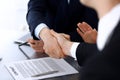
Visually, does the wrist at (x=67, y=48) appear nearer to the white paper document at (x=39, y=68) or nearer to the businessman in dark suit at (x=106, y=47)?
the white paper document at (x=39, y=68)

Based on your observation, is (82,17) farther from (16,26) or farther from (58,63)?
(16,26)

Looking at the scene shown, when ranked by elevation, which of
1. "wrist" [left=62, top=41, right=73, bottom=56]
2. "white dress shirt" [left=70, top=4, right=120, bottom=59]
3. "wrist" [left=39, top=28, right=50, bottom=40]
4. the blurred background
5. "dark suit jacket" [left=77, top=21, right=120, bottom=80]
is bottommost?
the blurred background

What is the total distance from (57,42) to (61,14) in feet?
1.32

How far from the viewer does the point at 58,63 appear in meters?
1.53

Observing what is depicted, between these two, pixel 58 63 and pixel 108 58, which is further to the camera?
pixel 58 63

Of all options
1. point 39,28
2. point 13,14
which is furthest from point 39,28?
point 13,14

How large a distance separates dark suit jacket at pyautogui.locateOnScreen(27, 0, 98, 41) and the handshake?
169mm

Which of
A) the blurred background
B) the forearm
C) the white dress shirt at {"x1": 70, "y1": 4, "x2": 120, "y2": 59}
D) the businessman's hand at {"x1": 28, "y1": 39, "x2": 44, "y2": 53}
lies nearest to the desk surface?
the businessman's hand at {"x1": 28, "y1": 39, "x2": 44, "y2": 53}

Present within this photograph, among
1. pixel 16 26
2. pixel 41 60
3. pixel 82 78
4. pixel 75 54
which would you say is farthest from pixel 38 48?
pixel 16 26

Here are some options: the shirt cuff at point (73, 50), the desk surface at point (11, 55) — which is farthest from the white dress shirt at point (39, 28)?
the shirt cuff at point (73, 50)

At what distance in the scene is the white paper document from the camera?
1.34 m

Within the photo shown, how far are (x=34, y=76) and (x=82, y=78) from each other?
0.74 meters

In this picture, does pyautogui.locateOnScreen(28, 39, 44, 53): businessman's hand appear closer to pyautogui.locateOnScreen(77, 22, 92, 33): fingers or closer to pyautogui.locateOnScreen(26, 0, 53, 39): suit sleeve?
pyautogui.locateOnScreen(26, 0, 53, 39): suit sleeve

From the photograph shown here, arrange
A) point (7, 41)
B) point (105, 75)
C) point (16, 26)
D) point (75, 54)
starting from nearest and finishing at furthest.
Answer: point (105, 75), point (75, 54), point (7, 41), point (16, 26)
